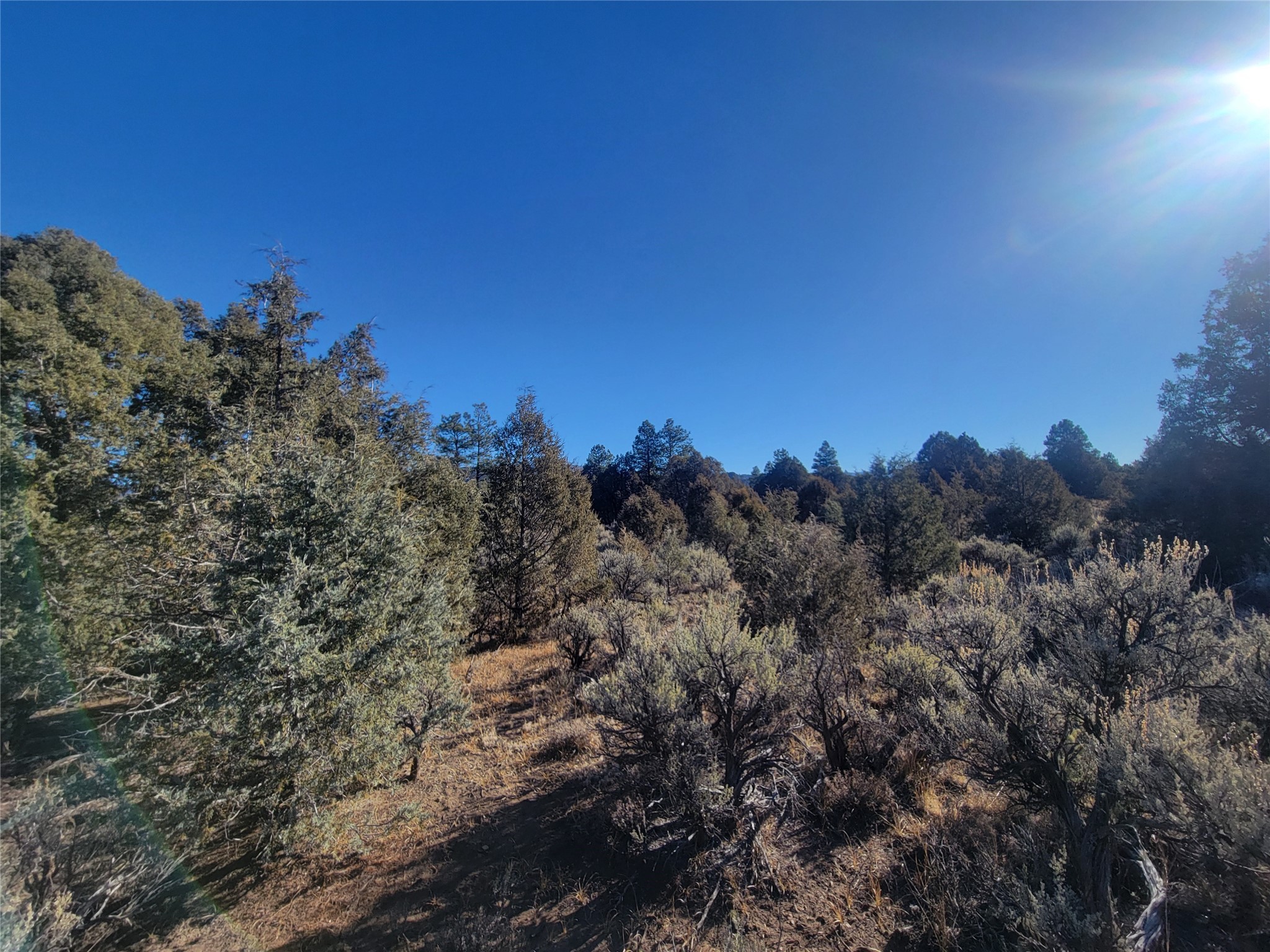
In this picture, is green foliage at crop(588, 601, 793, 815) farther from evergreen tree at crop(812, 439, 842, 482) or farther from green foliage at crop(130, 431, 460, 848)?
evergreen tree at crop(812, 439, 842, 482)

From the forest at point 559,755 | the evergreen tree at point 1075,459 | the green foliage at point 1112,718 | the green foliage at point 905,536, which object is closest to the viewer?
the green foliage at point 1112,718

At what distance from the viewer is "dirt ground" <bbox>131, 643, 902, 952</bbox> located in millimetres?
3650

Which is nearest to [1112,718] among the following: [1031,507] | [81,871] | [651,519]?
[81,871]

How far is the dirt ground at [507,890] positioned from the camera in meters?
3.65

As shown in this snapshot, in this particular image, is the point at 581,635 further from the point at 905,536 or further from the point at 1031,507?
the point at 1031,507

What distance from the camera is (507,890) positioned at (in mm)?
4238

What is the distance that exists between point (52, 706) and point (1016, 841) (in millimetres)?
16877

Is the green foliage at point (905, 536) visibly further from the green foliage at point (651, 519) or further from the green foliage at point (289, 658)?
the green foliage at point (289, 658)

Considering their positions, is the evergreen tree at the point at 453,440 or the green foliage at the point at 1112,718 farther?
the evergreen tree at the point at 453,440

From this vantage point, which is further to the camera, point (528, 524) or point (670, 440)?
point (670, 440)

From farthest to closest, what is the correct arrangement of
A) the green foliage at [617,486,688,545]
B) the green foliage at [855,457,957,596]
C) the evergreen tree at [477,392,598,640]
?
the green foliage at [617,486,688,545], the green foliage at [855,457,957,596], the evergreen tree at [477,392,598,640]

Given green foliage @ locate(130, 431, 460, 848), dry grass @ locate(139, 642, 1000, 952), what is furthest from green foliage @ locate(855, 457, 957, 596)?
green foliage @ locate(130, 431, 460, 848)

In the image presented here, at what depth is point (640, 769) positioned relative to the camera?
502 centimetres

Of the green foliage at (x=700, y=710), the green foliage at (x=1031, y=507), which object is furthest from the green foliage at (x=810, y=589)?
the green foliage at (x=1031, y=507)
